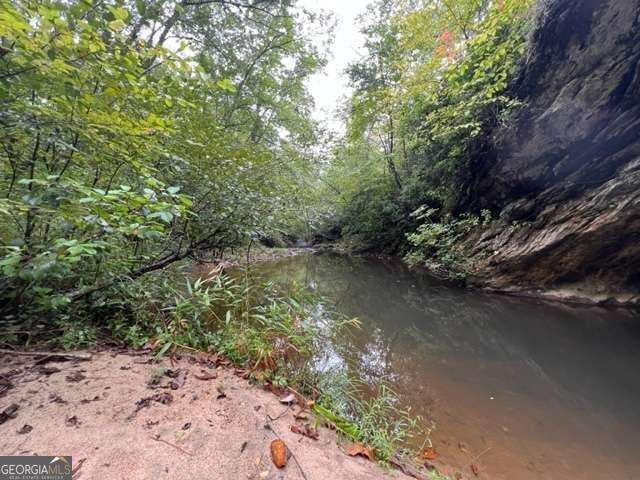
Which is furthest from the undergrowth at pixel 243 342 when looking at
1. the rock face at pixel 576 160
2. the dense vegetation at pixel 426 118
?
the dense vegetation at pixel 426 118

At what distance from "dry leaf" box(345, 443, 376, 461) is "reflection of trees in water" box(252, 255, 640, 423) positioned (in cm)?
125

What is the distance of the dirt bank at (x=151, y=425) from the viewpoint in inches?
42.6

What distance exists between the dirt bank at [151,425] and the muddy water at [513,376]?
1162 millimetres

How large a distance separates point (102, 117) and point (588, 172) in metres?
7.44

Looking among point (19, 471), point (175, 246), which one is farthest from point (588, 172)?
point (19, 471)

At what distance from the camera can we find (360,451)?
1.44m

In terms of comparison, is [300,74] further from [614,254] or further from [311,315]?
[614,254]

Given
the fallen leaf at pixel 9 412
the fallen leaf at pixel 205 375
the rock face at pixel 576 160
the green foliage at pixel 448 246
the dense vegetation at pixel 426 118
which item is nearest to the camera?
the fallen leaf at pixel 9 412

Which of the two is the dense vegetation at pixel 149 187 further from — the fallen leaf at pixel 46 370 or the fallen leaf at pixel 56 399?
the fallen leaf at pixel 56 399

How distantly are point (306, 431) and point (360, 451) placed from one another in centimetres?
31

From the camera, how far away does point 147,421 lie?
130 cm

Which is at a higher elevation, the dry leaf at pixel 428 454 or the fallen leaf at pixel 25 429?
the fallen leaf at pixel 25 429

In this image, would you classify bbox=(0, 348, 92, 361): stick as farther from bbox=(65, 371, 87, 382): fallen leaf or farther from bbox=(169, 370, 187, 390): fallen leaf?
bbox=(169, 370, 187, 390): fallen leaf

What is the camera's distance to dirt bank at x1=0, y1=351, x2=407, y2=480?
3.55ft
